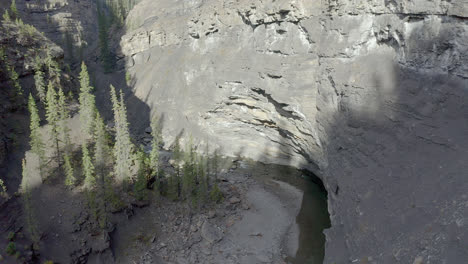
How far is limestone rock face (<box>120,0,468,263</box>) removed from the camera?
1766 centimetres

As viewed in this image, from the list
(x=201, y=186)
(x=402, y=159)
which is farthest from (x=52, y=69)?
(x=402, y=159)

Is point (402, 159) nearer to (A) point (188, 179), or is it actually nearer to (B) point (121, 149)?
(A) point (188, 179)

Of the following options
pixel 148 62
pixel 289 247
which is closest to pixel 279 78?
pixel 289 247

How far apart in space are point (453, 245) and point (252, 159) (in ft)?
116

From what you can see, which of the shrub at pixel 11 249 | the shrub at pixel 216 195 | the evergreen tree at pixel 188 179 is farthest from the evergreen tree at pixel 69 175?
the shrub at pixel 216 195

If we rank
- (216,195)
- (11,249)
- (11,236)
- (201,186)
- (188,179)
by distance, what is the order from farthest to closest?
1. (216,195)
2. (188,179)
3. (201,186)
4. (11,236)
5. (11,249)

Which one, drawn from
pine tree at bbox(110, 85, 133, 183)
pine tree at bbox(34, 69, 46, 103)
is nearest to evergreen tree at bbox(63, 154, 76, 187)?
pine tree at bbox(110, 85, 133, 183)

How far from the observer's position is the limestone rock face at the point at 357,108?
17656 millimetres

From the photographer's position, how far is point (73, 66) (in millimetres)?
84750

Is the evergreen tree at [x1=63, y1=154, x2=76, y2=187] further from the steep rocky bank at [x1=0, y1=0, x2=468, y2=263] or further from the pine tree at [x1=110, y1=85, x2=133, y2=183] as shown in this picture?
the steep rocky bank at [x1=0, y1=0, x2=468, y2=263]

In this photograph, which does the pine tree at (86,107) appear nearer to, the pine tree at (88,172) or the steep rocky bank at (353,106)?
the pine tree at (88,172)

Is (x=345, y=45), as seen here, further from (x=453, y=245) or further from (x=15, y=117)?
(x=15, y=117)

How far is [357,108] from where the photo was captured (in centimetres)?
2641

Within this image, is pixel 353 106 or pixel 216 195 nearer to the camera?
pixel 353 106
